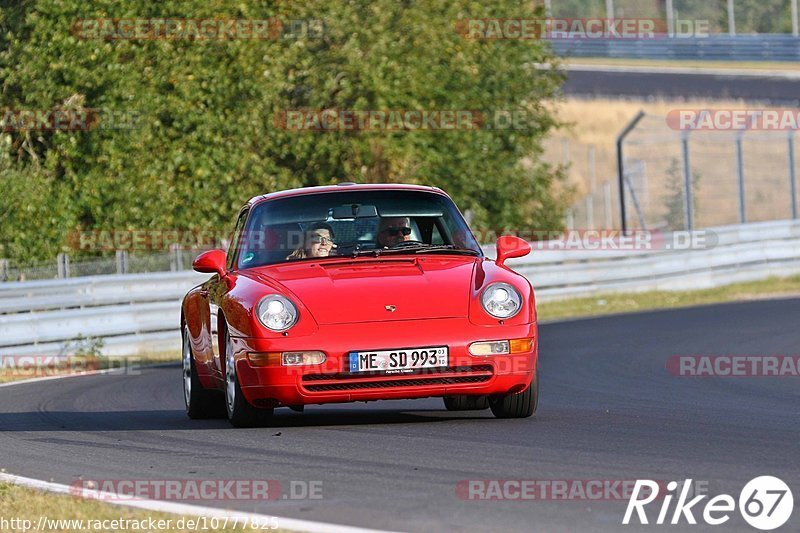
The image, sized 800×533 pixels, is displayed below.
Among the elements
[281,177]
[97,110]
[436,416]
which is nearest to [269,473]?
[436,416]

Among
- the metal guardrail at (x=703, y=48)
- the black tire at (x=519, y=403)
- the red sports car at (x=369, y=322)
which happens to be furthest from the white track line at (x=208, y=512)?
the metal guardrail at (x=703, y=48)

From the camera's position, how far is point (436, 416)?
9648 millimetres

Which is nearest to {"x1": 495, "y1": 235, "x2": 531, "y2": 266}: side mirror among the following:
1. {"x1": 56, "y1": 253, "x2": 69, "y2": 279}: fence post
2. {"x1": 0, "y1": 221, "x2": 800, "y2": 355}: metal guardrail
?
{"x1": 0, "y1": 221, "x2": 800, "y2": 355}: metal guardrail

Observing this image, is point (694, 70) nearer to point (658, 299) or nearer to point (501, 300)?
point (658, 299)

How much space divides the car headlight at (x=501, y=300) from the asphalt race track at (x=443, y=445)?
64 centimetres

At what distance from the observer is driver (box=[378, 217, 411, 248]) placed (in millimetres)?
9648

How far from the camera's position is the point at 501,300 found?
28.6ft

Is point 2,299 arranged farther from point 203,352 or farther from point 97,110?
point 203,352

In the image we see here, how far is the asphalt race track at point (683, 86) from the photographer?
5009cm

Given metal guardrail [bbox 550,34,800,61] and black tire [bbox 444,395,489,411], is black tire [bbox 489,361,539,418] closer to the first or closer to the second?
black tire [bbox 444,395,489,411]

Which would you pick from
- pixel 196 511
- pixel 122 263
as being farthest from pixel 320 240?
pixel 122 263

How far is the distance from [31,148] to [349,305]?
56.1 ft

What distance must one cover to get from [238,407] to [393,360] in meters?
1.15

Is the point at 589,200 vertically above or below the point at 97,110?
below
